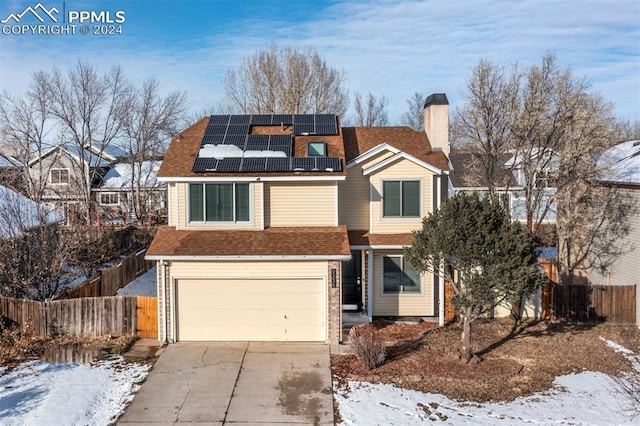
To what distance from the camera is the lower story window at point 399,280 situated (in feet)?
55.5

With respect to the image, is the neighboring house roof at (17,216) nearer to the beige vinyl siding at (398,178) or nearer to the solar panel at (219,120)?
the solar panel at (219,120)

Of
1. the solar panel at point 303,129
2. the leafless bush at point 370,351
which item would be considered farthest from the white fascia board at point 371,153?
the leafless bush at point 370,351

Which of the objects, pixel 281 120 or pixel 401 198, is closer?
pixel 401 198

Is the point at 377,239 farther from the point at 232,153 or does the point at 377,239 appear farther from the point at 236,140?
the point at 236,140

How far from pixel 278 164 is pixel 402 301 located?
6.33 meters

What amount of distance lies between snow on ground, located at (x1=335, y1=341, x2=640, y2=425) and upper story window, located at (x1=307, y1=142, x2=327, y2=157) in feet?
25.6

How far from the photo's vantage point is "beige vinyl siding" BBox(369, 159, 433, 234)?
1688 centimetres

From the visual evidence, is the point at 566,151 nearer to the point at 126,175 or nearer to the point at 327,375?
the point at 327,375

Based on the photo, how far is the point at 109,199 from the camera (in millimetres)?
42438

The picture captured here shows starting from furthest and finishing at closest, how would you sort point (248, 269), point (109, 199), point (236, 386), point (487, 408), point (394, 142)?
point (109, 199), point (394, 142), point (248, 269), point (236, 386), point (487, 408)

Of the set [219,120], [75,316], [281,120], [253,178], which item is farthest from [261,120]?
[75,316]

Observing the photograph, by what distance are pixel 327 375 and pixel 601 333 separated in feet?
31.0

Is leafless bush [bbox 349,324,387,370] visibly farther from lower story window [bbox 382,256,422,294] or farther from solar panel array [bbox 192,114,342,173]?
solar panel array [bbox 192,114,342,173]

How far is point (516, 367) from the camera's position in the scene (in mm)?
12664
